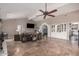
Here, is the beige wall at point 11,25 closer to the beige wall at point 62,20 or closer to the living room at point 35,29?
the living room at point 35,29

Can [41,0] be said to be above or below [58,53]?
above

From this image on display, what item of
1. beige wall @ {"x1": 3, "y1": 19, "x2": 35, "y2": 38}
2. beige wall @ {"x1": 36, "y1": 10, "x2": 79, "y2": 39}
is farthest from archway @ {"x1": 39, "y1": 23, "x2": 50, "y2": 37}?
beige wall @ {"x1": 3, "y1": 19, "x2": 35, "y2": 38}

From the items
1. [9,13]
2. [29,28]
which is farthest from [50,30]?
[9,13]

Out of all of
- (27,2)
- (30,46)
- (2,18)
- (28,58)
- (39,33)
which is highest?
(27,2)

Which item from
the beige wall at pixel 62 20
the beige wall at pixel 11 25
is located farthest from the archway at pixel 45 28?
the beige wall at pixel 11 25

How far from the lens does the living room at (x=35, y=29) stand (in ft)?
7.11

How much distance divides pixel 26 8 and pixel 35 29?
0.42 m

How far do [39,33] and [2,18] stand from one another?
72 cm

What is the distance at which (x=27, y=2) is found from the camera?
2.17 meters

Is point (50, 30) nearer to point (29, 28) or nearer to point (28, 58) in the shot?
point (29, 28)

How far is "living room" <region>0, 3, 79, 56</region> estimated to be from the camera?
7.11ft

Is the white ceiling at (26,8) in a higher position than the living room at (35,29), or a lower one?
higher

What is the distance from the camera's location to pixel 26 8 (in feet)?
7.18

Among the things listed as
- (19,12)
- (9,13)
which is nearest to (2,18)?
(9,13)
